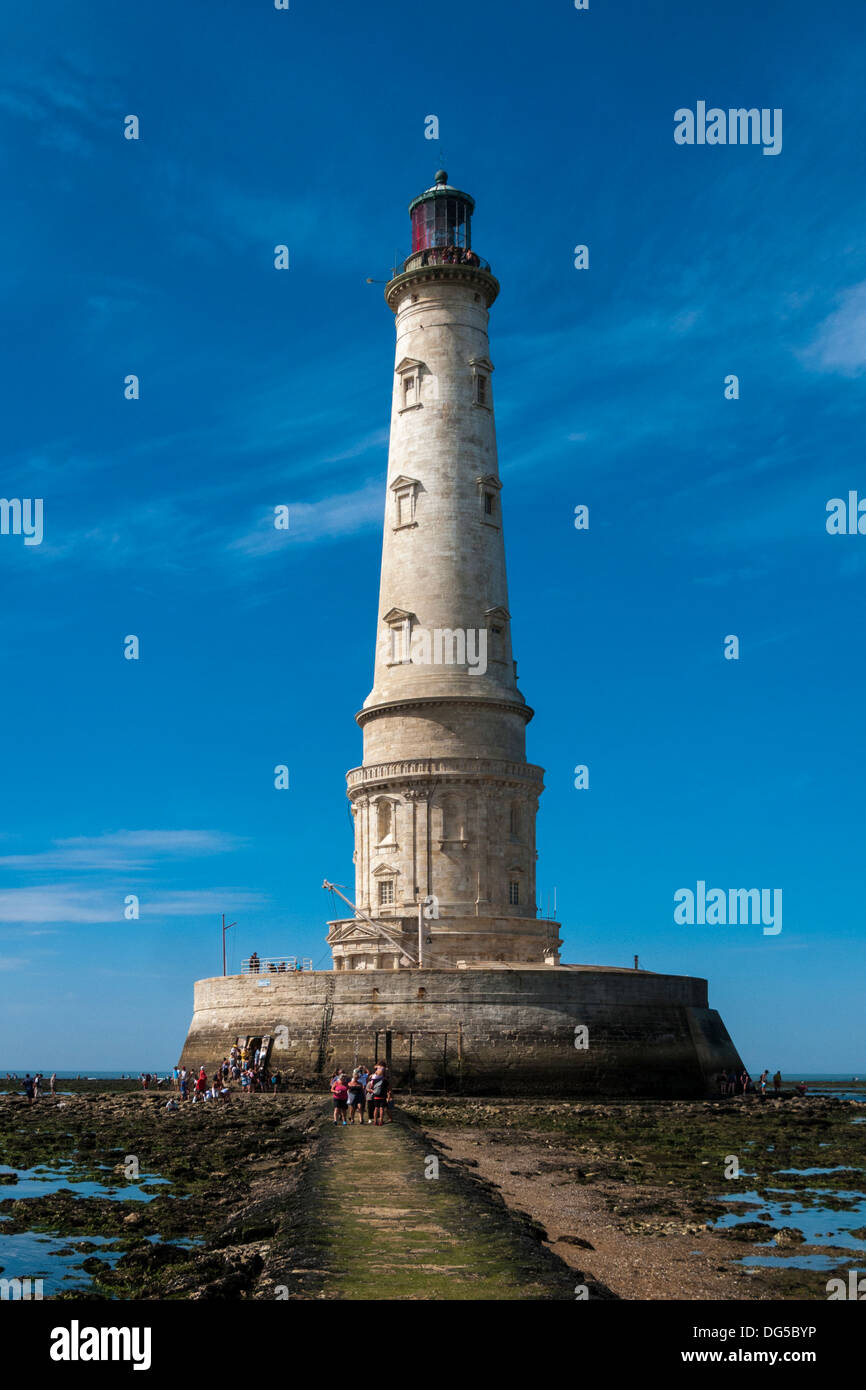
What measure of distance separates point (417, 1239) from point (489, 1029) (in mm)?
23374

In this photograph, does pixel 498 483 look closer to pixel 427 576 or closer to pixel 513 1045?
pixel 427 576

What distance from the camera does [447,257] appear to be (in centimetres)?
4803

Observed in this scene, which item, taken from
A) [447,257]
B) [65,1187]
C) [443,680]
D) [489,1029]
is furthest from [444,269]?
[65,1187]

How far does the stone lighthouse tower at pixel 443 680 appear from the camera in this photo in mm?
42406

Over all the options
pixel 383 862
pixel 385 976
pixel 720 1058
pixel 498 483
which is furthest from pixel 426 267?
pixel 720 1058

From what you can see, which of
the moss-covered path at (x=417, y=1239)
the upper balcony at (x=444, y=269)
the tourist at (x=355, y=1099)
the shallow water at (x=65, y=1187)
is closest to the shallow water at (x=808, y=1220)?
the moss-covered path at (x=417, y=1239)

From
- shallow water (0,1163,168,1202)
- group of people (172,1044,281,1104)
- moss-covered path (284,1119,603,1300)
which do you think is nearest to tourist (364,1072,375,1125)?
shallow water (0,1163,168,1202)

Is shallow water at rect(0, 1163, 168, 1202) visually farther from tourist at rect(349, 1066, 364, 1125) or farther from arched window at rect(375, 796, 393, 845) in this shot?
arched window at rect(375, 796, 393, 845)

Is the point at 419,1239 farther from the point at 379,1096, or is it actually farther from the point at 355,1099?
the point at 355,1099

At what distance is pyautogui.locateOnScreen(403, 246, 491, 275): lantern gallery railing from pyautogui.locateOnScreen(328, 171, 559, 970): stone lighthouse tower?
0.06m

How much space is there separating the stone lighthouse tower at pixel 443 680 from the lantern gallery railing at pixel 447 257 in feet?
0.20

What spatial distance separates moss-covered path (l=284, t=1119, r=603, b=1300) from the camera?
10.8 meters

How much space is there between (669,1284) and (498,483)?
3653cm
